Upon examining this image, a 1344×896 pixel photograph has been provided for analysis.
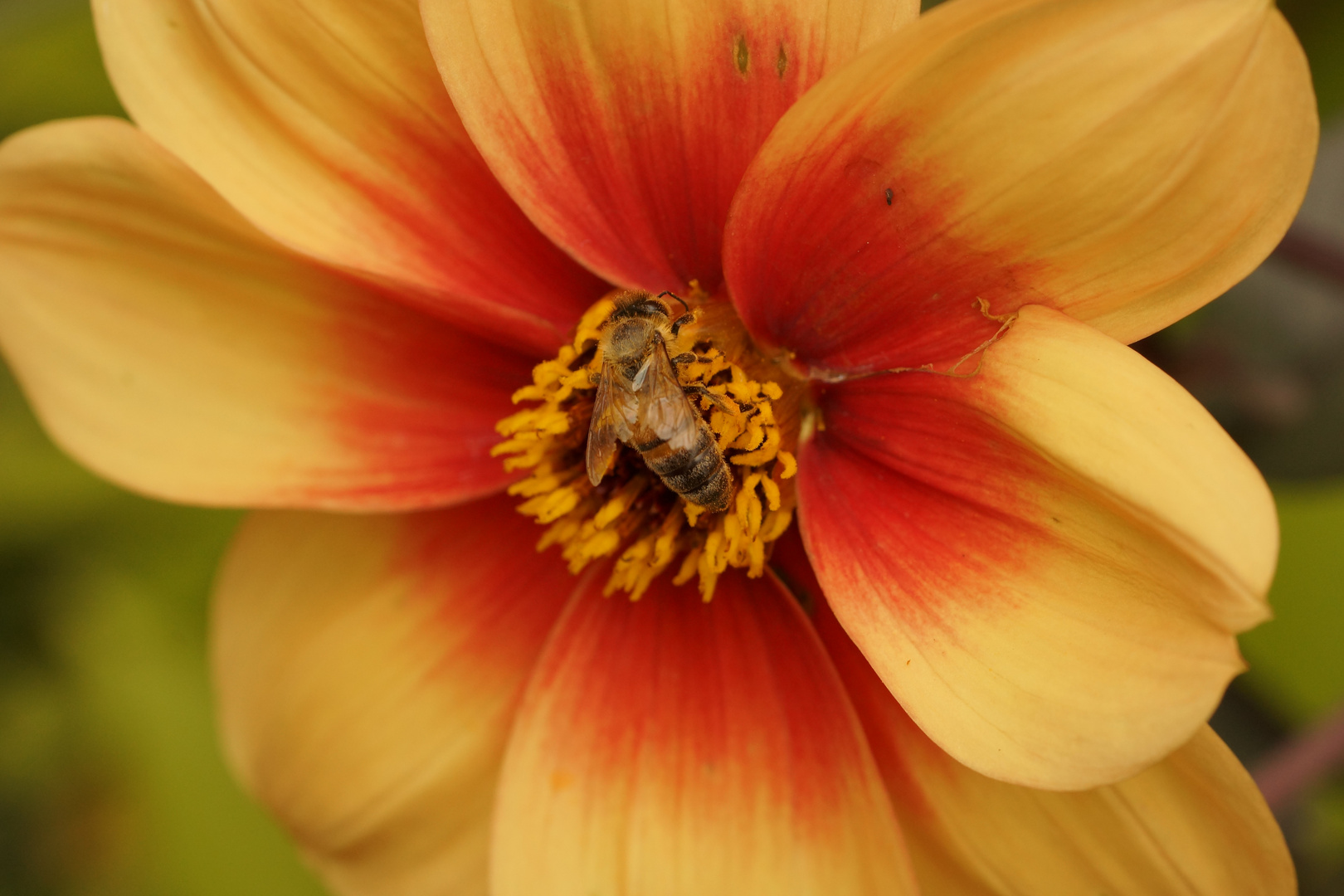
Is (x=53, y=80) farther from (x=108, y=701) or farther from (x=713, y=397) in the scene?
(x=713, y=397)

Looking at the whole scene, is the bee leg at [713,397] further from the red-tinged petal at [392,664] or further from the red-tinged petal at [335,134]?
the red-tinged petal at [392,664]

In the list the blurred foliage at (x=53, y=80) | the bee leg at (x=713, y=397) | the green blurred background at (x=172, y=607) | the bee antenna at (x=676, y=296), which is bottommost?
the green blurred background at (x=172, y=607)

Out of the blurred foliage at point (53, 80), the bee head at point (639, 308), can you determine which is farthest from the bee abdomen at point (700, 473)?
the blurred foliage at point (53, 80)

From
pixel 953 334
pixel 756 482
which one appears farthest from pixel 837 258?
pixel 756 482

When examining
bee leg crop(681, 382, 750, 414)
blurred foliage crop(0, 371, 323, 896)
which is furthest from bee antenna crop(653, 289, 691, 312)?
blurred foliage crop(0, 371, 323, 896)

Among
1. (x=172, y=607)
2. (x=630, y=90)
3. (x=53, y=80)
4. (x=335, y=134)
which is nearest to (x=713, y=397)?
(x=630, y=90)

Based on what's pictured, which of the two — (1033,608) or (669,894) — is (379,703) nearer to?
(669,894)

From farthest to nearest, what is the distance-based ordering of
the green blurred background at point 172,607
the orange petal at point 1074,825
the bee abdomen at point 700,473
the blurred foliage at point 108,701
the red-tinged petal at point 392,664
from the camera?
the blurred foliage at point 108,701
the green blurred background at point 172,607
the red-tinged petal at point 392,664
the bee abdomen at point 700,473
the orange petal at point 1074,825
